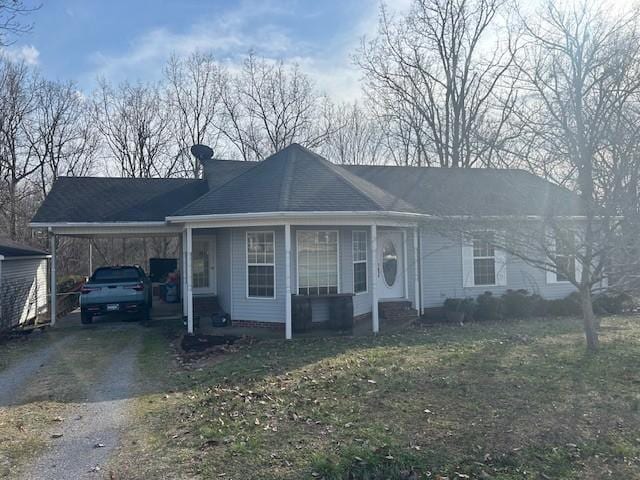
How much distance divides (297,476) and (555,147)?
681 cm

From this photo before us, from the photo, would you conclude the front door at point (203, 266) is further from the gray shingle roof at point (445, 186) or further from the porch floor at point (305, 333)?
the gray shingle roof at point (445, 186)

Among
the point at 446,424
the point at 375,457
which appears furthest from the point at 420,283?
the point at 375,457

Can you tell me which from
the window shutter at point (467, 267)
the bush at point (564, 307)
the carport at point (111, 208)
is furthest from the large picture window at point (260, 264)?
the bush at point (564, 307)

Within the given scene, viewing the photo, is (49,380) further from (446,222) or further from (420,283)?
(420,283)

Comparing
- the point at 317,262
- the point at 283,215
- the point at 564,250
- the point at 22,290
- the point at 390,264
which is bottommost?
the point at 22,290

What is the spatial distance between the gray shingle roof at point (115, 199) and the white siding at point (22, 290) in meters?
2.09

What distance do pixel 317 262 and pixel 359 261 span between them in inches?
49.1

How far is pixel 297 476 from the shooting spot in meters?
4.48

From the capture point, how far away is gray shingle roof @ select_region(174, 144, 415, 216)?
1129 cm

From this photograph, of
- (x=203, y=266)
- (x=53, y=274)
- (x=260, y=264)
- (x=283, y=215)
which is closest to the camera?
(x=283, y=215)

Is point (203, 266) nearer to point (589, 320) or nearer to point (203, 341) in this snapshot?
point (203, 341)

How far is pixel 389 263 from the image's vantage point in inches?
551

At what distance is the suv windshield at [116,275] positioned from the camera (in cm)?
1486

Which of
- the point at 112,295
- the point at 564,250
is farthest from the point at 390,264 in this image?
the point at 112,295
